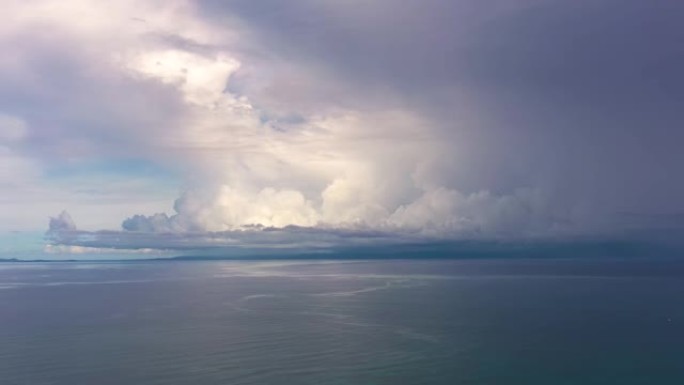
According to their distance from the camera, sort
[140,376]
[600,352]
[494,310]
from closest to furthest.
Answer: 1. [140,376]
2. [600,352]
3. [494,310]

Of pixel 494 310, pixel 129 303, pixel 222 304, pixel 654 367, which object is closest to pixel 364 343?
pixel 654 367

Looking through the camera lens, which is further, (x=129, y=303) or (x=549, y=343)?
(x=129, y=303)

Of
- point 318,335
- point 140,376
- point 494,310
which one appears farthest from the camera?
point 494,310

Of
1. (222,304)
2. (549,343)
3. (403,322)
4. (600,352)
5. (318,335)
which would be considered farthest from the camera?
(222,304)

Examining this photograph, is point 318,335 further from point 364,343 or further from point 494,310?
point 494,310

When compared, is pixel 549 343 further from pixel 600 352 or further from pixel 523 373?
pixel 523 373

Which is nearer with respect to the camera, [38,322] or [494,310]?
[38,322]

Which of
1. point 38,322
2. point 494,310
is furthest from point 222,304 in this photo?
point 494,310

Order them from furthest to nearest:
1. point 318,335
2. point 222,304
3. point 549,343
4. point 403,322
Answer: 1. point 222,304
2. point 403,322
3. point 318,335
4. point 549,343

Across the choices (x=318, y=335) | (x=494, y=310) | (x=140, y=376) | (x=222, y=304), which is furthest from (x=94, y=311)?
(x=494, y=310)
